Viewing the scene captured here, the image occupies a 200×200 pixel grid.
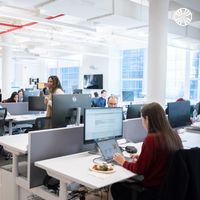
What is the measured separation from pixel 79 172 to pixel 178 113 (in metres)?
1.82

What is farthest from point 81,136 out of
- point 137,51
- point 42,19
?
point 137,51

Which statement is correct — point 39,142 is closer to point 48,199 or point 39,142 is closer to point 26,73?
point 48,199

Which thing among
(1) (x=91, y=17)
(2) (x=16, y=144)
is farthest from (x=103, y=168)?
(1) (x=91, y=17)

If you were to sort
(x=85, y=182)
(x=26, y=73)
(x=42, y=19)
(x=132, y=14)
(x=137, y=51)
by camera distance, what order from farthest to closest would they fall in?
(x=26, y=73), (x=137, y=51), (x=42, y=19), (x=132, y=14), (x=85, y=182)

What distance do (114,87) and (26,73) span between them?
7232mm

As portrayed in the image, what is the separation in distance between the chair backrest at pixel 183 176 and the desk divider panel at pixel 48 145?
3.42 feet

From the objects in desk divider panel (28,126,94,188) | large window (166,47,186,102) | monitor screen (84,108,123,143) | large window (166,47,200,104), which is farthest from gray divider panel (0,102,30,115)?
large window (166,47,200,104)

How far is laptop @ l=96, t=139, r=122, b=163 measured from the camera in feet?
7.65

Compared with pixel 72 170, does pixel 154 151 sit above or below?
above

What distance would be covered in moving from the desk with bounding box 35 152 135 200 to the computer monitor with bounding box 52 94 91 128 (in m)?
0.49

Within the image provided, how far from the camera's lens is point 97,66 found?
1102cm

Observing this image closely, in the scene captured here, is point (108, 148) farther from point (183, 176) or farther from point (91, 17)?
point (91, 17)

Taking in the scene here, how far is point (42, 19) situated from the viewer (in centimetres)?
535

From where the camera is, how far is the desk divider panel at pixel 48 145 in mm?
2281
